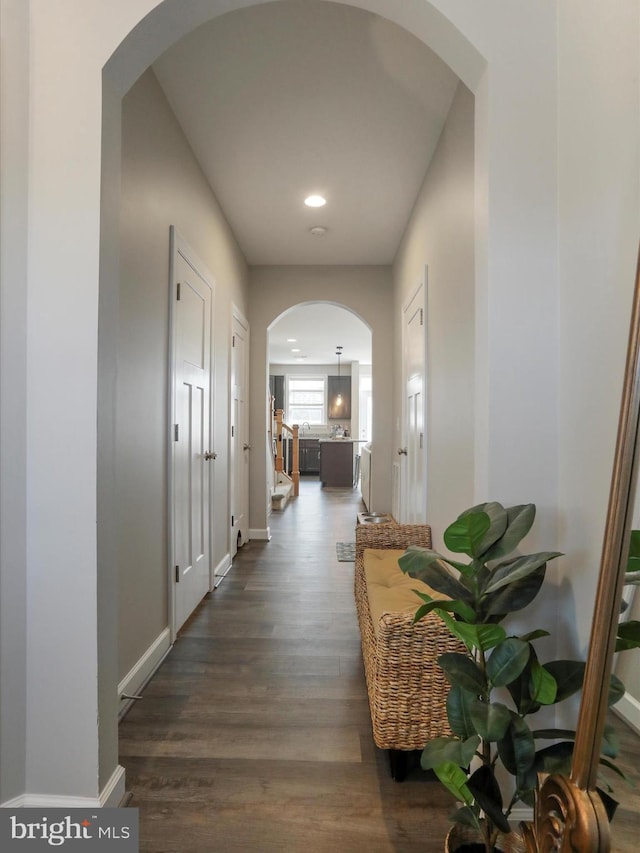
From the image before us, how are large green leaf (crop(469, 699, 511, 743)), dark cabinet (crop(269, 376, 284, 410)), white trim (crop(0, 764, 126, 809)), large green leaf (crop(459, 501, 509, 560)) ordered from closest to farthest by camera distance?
large green leaf (crop(469, 699, 511, 743)) < large green leaf (crop(459, 501, 509, 560)) < white trim (crop(0, 764, 126, 809)) < dark cabinet (crop(269, 376, 284, 410))

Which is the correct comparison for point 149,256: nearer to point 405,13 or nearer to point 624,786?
point 405,13

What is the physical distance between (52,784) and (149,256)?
189cm

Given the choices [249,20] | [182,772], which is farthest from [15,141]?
[182,772]

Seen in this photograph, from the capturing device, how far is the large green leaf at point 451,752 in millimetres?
967

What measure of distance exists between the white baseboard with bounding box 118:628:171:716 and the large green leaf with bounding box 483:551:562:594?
1416mm

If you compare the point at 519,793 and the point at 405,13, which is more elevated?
the point at 405,13

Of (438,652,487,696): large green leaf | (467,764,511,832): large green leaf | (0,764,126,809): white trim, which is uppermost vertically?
(438,652,487,696): large green leaf

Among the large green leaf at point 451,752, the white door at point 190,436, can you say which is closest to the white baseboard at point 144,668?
the white door at point 190,436

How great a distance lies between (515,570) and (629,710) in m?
0.31

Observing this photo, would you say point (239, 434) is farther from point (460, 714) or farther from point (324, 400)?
point (324, 400)

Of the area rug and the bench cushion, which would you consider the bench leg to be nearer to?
the bench cushion

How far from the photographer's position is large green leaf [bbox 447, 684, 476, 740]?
104 centimetres

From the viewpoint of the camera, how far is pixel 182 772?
4.90 ft

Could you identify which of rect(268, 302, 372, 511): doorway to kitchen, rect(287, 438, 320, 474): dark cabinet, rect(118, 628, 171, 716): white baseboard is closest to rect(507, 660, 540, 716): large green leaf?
rect(118, 628, 171, 716): white baseboard
